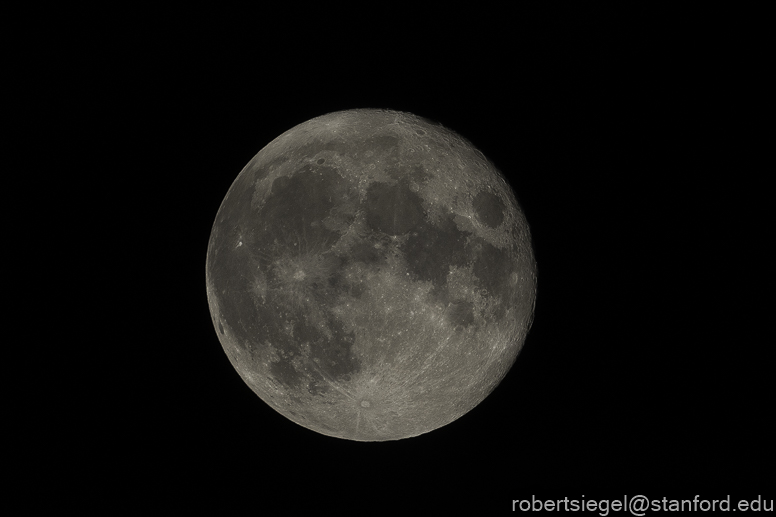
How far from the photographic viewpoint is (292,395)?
5.18 m

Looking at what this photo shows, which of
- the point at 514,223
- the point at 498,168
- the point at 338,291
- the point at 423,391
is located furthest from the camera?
the point at 498,168

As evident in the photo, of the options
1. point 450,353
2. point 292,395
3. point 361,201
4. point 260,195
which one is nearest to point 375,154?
point 361,201

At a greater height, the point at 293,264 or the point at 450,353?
the point at 293,264

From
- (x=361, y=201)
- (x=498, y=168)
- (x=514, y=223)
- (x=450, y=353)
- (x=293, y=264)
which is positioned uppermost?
(x=498, y=168)

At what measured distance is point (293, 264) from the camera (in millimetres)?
4711

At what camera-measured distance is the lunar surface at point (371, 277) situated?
465 centimetres

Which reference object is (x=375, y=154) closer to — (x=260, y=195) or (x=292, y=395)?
(x=260, y=195)

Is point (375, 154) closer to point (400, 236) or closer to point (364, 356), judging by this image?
point (400, 236)

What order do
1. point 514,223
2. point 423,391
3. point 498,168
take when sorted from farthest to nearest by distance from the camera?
point 498,168, point 514,223, point 423,391

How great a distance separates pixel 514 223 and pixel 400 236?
4.13 ft

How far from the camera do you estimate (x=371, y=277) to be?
15.1ft

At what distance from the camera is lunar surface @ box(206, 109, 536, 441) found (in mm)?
4652

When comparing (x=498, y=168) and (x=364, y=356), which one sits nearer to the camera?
(x=364, y=356)

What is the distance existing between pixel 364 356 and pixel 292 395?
0.87 meters
